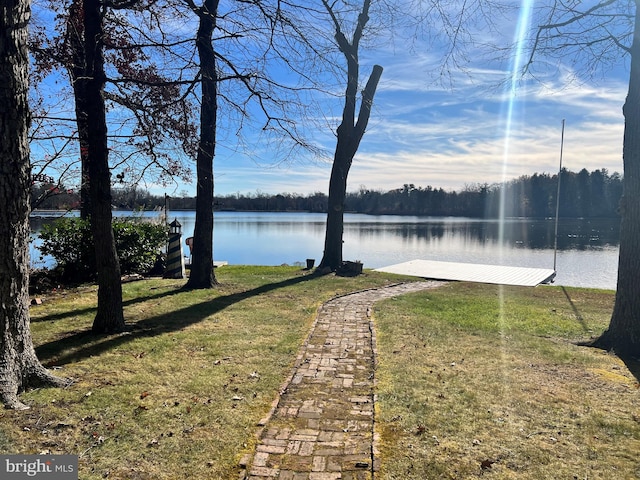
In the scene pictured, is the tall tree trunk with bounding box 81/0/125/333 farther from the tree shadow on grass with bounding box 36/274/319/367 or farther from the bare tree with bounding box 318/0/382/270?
the bare tree with bounding box 318/0/382/270

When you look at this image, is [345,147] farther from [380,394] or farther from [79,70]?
[380,394]

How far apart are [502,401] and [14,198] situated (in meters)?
3.76

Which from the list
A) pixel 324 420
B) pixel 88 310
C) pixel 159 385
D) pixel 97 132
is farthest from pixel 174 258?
pixel 324 420

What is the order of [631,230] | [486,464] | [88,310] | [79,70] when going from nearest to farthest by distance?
[486,464] → [631,230] → [79,70] → [88,310]

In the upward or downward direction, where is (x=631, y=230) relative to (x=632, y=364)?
upward

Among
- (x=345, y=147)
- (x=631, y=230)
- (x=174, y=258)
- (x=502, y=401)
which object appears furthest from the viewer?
(x=345, y=147)

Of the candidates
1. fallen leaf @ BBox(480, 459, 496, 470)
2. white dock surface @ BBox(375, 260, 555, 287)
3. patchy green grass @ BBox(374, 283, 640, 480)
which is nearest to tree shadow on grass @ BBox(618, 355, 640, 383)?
patchy green grass @ BBox(374, 283, 640, 480)

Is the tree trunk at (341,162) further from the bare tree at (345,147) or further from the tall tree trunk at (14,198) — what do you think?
the tall tree trunk at (14,198)

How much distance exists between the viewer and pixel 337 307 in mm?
6633

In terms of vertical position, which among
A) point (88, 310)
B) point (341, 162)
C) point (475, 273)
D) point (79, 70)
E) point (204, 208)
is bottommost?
point (475, 273)

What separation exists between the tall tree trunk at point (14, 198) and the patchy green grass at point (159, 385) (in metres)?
0.29

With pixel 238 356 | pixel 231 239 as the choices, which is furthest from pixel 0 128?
pixel 231 239

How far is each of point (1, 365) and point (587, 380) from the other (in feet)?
14.9

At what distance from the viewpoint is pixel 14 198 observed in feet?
9.33
